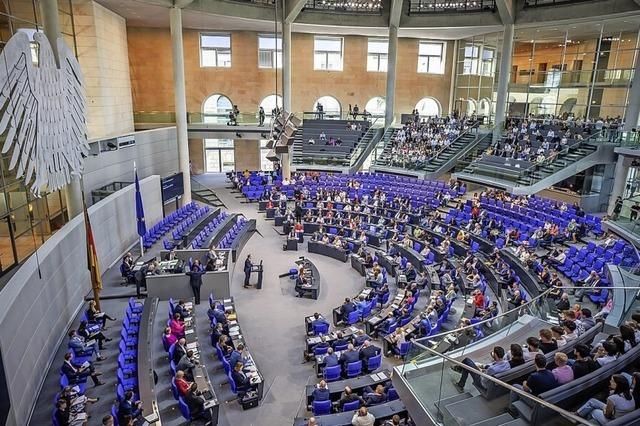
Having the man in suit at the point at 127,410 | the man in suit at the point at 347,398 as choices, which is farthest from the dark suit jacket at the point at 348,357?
the man in suit at the point at 127,410

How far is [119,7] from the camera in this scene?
915 inches

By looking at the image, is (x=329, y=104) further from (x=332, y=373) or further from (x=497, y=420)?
(x=497, y=420)

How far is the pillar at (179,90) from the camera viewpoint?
23266 mm

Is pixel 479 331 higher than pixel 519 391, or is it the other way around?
pixel 519 391

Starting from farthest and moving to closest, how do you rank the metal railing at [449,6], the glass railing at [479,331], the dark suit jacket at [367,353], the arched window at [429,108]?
the arched window at [429,108]
the metal railing at [449,6]
the dark suit jacket at [367,353]
the glass railing at [479,331]

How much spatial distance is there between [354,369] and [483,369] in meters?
4.45

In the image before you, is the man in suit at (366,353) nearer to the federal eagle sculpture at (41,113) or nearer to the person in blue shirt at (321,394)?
the person in blue shirt at (321,394)

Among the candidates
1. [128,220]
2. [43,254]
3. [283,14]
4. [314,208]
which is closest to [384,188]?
[314,208]

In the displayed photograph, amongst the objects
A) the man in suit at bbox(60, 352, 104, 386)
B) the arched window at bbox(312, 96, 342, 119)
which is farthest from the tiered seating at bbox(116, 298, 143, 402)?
the arched window at bbox(312, 96, 342, 119)

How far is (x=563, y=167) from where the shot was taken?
2322 centimetres

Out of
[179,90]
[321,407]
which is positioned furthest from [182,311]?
[179,90]

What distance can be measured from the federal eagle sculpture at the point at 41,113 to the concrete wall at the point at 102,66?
700 centimetres

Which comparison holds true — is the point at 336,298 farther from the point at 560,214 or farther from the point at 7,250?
the point at 560,214

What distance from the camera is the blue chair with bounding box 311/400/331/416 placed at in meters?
9.20
